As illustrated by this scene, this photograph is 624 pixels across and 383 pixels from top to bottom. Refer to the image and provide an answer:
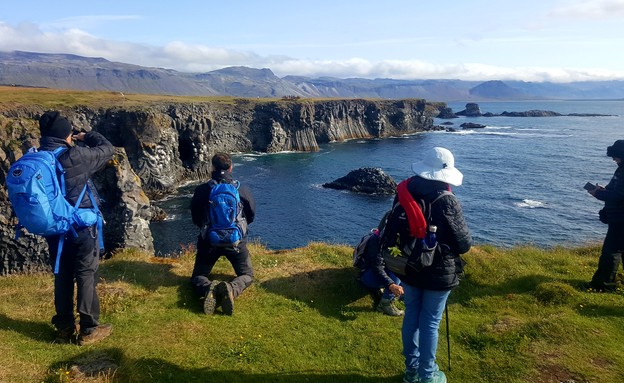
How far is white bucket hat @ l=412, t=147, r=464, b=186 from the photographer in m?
6.29

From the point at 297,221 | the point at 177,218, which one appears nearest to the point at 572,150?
the point at 297,221

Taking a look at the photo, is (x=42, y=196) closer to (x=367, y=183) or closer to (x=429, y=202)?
(x=429, y=202)

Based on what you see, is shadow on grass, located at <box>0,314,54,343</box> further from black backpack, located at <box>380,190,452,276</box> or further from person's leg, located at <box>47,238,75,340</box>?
black backpack, located at <box>380,190,452,276</box>

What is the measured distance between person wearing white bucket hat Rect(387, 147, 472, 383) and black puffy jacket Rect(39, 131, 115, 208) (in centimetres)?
558

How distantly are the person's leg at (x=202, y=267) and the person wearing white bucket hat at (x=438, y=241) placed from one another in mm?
5639

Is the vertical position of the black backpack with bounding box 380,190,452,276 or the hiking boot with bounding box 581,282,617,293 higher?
the black backpack with bounding box 380,190,452,276

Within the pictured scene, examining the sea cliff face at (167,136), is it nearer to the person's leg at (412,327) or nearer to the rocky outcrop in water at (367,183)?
the rocky outcrop in water at (367,183)

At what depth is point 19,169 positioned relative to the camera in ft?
22.4

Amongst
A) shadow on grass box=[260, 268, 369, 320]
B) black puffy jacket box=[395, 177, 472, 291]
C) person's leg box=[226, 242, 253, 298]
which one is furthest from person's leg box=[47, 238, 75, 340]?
black puffy jacket box=[395, 177, 472, 291]

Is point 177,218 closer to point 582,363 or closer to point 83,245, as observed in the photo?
point 83,245

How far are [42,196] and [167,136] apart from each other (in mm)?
66957

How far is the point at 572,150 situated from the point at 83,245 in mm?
115906

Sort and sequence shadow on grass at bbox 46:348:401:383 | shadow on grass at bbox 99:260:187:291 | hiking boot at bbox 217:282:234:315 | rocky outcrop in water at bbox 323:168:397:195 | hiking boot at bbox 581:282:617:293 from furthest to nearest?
1. rocky outcrop in water at bbox 323:168:397:195
2. shadow on grass at bbox 99:260:187:291
3. hiking boot at bbox 581:282:617:293
4. hiking boot at bbox 217:282:234:315
5. shadow on grass at bbox 46:348:401:383

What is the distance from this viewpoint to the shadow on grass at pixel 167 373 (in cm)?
711
